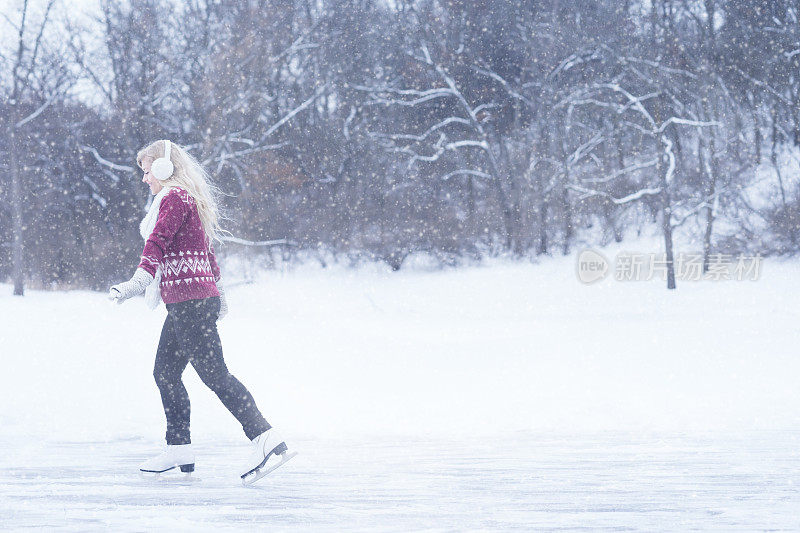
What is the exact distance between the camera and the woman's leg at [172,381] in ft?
14.5

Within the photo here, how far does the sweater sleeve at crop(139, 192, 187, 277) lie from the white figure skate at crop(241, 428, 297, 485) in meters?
1.01

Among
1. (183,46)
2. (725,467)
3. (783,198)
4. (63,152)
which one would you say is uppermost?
(183,46)

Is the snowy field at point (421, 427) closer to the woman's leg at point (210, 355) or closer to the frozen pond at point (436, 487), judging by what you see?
the frozen pond at point (436, 487)

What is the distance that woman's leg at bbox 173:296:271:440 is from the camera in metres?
4.29

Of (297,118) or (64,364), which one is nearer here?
(64,364)

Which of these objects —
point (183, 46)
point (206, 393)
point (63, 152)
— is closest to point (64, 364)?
point (206, 393)

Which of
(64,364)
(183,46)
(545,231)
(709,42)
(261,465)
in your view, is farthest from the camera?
(545,231)

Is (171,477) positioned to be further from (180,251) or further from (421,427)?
(421,427)

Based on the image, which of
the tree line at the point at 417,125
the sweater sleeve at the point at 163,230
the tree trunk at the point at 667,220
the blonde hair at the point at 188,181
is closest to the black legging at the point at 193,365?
the sweater sleeve at the point at 163,230

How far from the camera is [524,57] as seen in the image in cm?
2494

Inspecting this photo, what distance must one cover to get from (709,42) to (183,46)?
44.6 feet

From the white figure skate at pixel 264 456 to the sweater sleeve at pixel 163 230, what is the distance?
3.32 ft

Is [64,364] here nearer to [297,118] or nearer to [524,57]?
[297,118]

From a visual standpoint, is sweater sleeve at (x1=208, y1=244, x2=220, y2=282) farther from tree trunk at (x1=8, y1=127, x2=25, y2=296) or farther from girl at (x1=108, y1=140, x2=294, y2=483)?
tree trunk at (x1=8, y1=127, x2=25, y2=296)
